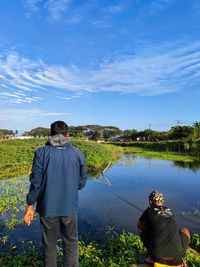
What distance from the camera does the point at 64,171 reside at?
157 inches

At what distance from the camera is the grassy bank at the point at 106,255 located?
16.3ft

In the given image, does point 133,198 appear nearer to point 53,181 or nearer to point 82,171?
point 82,171

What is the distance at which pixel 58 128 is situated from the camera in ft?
13.1

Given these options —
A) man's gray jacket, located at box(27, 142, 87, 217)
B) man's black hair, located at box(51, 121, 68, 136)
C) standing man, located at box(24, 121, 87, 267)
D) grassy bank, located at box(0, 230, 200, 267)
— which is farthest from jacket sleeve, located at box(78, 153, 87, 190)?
grassy bank, located at box(0, 230, 200, 267)

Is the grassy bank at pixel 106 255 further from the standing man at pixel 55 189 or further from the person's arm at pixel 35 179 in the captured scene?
the person's arm at pixel 35 179

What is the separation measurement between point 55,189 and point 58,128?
0.78 metres

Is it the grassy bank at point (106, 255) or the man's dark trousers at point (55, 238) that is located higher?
the man's dark trousers at point (55, 238)

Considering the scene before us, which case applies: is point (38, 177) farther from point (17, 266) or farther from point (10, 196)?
point (10, 196)

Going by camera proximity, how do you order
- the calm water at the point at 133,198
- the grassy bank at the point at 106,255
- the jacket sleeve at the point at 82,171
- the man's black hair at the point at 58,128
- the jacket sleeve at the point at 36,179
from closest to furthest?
1. the jacket sleeve at the point at 36,179
2. the man's black hair at the point at 58,128
3. the jacket sleeve at the point at 82,171
4. the grassy bank at the point at 106,255
5. the calm water at the point at 133,198

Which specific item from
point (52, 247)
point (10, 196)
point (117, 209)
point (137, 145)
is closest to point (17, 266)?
point (52, 247)

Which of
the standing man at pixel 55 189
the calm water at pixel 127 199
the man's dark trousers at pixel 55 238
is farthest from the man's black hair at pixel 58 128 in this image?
the calm water at pixel 127 199

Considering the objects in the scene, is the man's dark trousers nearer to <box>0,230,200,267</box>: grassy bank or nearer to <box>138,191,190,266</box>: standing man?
<box>0,230,200,267</box>: grassy bank

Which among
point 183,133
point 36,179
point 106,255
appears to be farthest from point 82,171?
point 183,133

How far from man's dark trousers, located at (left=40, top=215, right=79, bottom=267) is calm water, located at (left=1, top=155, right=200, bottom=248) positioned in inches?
114
